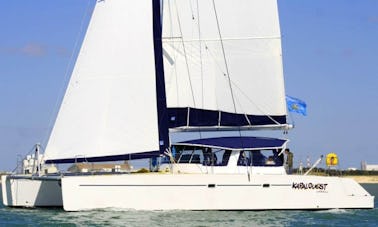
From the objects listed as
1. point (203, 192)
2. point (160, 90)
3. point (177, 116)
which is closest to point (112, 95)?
point (160, 90)

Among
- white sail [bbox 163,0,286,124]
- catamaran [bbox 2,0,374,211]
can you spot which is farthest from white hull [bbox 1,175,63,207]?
white sail [bbox 163,0,286,124]

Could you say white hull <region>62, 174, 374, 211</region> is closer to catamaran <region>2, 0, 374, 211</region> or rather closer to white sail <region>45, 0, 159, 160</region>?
catamaran <region>2, 0, 374, 211</region>

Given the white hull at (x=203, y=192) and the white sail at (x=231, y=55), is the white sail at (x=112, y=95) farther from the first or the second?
the white sail at (x=231, y=55)

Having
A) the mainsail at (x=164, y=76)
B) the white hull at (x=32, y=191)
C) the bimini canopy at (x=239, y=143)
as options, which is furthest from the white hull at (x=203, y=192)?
the white hull at (x=32, y=191)

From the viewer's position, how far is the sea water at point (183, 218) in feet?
85.1

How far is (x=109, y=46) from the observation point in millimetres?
29219

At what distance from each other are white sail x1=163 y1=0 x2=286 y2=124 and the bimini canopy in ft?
5.19

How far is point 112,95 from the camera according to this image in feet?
Answer: 94.8

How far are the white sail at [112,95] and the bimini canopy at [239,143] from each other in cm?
220

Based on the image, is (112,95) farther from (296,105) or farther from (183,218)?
(296,105)

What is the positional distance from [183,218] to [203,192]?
1.97m

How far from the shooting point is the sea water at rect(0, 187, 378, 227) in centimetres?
2595

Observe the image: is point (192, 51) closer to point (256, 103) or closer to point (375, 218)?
point (256, 103)

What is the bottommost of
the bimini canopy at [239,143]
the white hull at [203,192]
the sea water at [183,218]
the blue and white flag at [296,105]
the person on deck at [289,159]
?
the sea water at [183,218]
